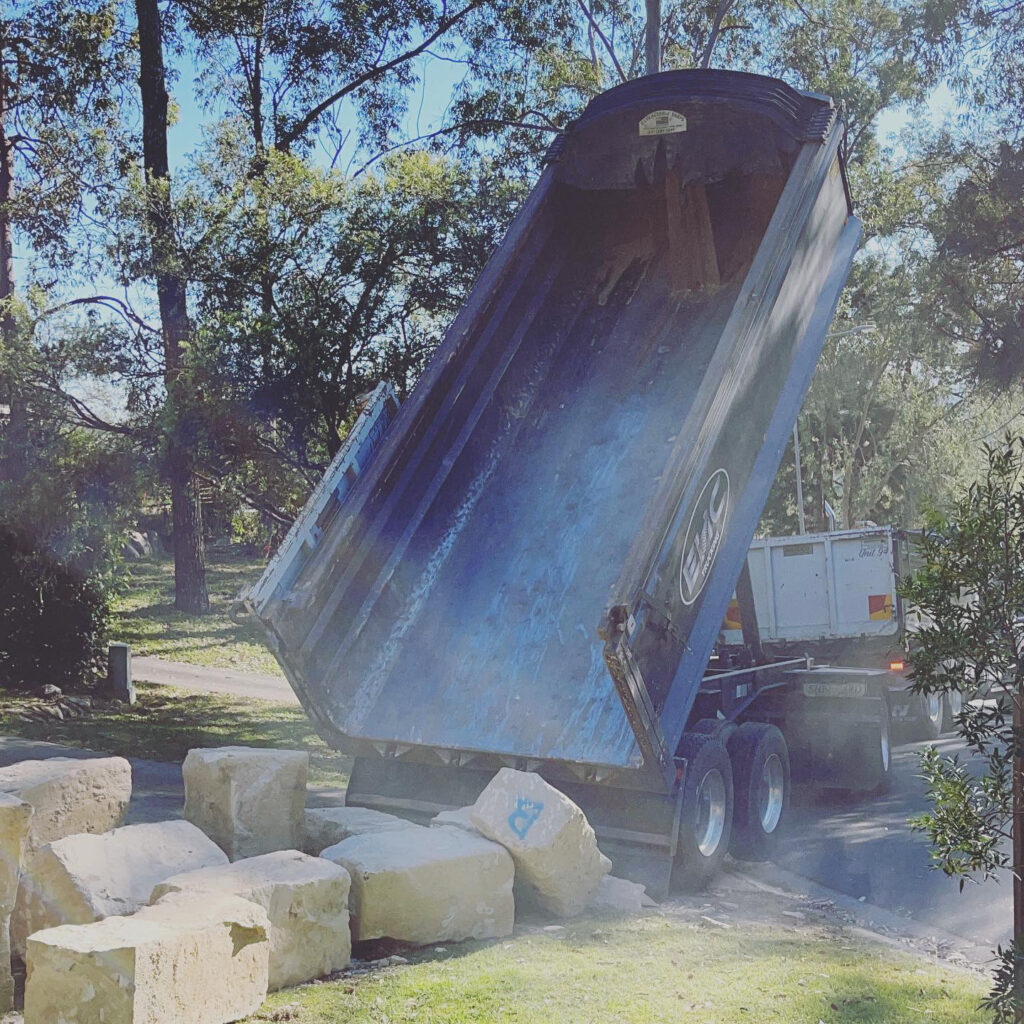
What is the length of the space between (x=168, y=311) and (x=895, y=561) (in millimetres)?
10411

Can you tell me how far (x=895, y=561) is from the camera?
41.8 feet

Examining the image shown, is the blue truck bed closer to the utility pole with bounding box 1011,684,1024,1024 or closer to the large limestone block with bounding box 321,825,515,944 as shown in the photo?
the large limestone block with bounding box 321,825,515,944

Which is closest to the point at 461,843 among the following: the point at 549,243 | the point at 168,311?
the point at 549,243

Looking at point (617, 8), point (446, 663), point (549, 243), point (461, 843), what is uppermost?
point (617, 8)

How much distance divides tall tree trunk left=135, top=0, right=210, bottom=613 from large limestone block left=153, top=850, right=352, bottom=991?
30.8ft

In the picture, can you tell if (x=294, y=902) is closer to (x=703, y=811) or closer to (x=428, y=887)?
(x=428, y=887)

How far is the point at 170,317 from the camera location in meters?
16.9

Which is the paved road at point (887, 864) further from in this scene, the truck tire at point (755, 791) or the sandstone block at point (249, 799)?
the sandstone block at point (249, 799)

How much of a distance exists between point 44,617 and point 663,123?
9.66 m

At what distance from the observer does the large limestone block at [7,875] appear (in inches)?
188

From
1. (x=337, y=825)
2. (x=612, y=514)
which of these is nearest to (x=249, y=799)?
(x=337, y=825)

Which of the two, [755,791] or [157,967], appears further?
[755,791]

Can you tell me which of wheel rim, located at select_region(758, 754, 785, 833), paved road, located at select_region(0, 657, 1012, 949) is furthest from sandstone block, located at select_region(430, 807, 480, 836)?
wheel rim, located at select_region(758, 754, 785, 833)

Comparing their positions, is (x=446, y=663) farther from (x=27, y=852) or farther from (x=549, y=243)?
(x=549, y=243)
